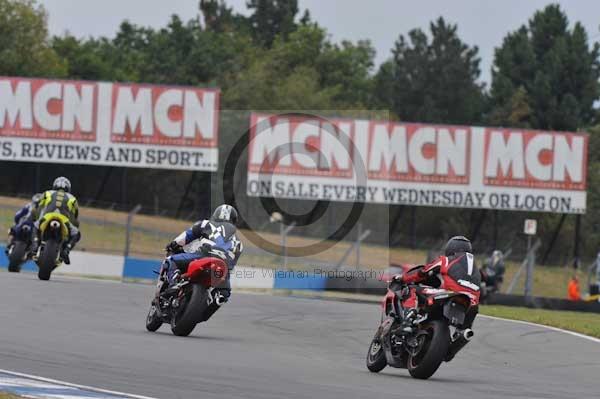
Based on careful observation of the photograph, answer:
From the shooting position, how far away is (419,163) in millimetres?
52156

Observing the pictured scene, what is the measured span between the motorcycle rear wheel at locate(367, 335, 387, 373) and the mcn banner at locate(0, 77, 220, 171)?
3788 cm

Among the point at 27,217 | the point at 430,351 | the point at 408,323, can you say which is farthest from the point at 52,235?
the point at 430,351

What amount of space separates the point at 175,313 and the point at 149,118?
36379 mm

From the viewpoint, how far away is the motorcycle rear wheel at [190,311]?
14.8 meters

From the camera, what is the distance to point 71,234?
21641mm

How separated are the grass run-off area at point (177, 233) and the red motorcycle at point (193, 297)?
22.8 m

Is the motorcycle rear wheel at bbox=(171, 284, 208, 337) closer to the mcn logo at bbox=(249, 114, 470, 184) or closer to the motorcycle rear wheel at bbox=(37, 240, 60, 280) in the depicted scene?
the motorcycle rear wheel at bbox=(37, 240, 60, 280)

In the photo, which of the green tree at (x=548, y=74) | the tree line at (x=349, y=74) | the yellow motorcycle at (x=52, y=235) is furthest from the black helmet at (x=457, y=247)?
the green tree at (x=548, y=74)

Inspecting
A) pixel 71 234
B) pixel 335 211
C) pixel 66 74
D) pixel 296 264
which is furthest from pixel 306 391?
pixel 66 74

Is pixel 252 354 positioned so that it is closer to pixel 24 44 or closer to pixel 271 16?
pixel 24 44

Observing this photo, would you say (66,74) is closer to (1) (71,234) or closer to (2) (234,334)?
(1) (71,234)

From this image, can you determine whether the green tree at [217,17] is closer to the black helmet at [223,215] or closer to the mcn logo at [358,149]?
the mcn logo at [358,149]

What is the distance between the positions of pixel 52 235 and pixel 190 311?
22.9ft

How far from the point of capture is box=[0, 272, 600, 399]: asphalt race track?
35.5 feet
